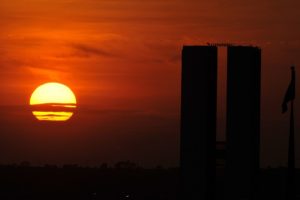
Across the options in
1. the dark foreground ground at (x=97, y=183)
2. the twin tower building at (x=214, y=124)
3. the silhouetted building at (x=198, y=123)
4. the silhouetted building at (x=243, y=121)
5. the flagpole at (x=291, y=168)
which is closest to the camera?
the flagpole at (x=291, y=168)

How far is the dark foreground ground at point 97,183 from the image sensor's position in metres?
96.3

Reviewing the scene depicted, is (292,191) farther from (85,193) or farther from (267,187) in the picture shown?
(85,193)

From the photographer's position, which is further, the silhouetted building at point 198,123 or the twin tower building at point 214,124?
the twin tower building at point 214,124

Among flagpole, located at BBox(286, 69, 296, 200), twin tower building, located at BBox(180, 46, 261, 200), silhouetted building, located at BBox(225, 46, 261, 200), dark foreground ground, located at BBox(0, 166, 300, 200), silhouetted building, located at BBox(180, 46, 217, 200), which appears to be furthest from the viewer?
dark foreground ground, located at BBox(0, 166, 300, 200)

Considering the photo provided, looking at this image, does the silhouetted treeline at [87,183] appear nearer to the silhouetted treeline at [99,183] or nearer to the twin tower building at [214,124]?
the silhouetted treeline at [99,183]

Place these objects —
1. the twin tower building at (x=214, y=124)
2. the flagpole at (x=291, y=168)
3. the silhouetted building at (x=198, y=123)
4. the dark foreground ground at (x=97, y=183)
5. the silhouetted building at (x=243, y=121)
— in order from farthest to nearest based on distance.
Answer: the dark foreground ground at (x=97, y=183)
the silhouetted building at (x=243, y=121)
the twin tower building at (x=214, y=124)
the silhouetted building at (x=198, y=123)
the flagpole at (x=291, y=168)

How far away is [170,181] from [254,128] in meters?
63.4

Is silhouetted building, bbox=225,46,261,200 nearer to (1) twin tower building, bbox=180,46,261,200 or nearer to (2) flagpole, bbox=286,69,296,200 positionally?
(1) twin tower building, bbox=180,46,261,200

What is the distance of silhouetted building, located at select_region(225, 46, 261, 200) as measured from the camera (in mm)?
56125

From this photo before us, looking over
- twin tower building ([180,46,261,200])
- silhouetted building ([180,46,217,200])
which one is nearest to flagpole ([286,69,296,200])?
twin tower building ([180,46,261,200])

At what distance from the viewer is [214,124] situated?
187 feet

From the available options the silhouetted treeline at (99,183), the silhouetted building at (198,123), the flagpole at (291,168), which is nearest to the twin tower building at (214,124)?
the silhouetted building at (198,123)

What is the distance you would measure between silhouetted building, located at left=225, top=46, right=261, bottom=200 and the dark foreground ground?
2806cm

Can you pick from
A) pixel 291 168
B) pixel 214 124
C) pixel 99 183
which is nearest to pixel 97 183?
pixel 99 183
